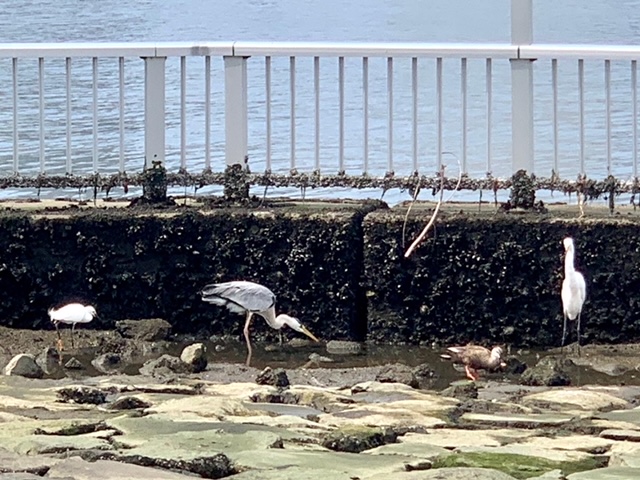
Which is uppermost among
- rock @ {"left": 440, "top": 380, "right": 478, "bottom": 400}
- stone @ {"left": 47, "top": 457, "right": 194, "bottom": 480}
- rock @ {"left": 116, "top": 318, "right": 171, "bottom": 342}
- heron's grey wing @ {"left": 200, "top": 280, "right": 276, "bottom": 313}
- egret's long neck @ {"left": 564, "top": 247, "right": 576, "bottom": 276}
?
egret's long neck @ {"left": 564, "top": 247, "right": 576, "bottom": 276}

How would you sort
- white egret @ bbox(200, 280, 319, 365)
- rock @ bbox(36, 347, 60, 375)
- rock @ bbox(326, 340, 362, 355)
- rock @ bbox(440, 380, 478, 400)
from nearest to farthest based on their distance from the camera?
rock @ bbox(440, 380, 478, 400) < rock @ bbox(36, 347, 60, 375) < white egret @ bbox(200, 280, 319, 365) < rock @ bbox(326, 340, 362, 355)

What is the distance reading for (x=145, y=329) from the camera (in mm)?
9625

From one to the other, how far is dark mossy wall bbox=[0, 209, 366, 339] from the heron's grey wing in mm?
411

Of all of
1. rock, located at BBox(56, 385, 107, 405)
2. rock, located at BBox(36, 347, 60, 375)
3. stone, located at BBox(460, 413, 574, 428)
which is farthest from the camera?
rock, located at BBox(36, 347, 60, 375)

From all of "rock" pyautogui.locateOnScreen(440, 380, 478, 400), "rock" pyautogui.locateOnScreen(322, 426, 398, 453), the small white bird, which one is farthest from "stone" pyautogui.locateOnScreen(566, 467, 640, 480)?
the small white bird

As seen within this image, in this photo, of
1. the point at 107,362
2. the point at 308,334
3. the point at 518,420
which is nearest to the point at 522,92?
the point at 308,334

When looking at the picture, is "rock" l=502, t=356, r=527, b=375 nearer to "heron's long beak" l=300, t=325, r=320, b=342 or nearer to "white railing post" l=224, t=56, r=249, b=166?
"heron's long beak" l=300, t=325, r=320, b=342

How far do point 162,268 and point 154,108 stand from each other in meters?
1.32

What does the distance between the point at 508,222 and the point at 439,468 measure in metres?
4.33

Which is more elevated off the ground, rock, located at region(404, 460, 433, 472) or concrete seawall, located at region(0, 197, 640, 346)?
concrete seawall, located at region(0, 197, 640, 346)

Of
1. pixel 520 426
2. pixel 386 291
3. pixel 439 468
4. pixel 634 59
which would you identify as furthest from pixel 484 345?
pixel 439 468

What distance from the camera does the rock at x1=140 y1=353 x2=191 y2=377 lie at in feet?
27.4

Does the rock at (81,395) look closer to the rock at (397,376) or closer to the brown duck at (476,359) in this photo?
the rock at (397,376)

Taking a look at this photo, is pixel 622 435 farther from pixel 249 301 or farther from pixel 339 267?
pixel 339 267
